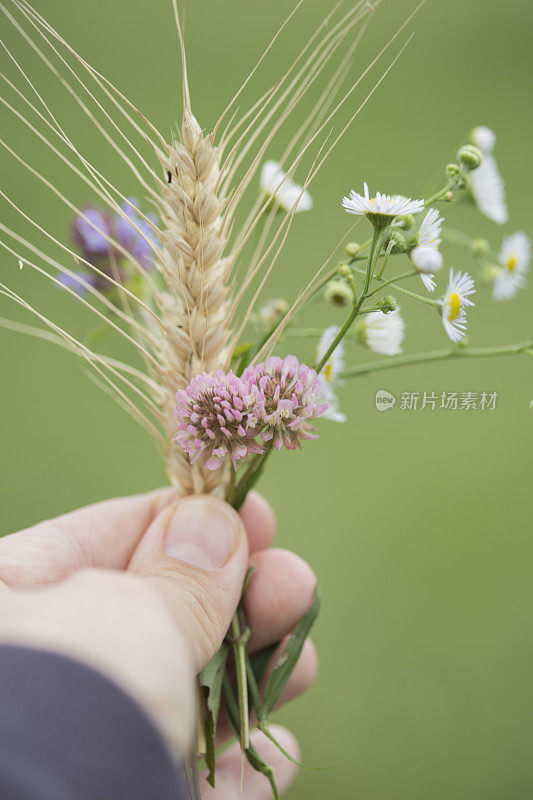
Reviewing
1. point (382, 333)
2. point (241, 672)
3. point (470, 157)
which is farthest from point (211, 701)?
point (470, 157)

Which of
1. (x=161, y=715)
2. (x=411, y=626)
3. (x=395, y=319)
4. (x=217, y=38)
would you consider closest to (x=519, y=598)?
(x=411, y=626)

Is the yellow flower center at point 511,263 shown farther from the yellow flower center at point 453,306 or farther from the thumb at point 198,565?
the thumb at point 198,565

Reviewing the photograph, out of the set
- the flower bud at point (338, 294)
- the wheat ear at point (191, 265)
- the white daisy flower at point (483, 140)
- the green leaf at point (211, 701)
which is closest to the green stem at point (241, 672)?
the green leaf at point (211, 701)

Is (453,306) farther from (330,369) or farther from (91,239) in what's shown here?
(91,239)

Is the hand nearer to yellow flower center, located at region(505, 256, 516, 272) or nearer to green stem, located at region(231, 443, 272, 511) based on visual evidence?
green stem, located at region(231, 443, 272, 511)

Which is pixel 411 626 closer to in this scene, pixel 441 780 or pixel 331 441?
pixel 441 780
